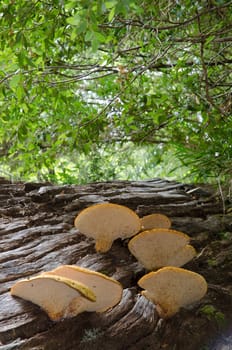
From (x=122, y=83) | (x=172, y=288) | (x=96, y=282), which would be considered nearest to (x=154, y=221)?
(x=172, y=288)

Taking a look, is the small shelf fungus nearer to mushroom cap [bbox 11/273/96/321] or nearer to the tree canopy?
mushroom cap [bbox 11/273/96/321]

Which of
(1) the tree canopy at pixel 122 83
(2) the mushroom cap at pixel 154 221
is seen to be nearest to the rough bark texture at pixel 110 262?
(2) the mushroom cap at pixel 154 221

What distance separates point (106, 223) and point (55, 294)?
1.65ft

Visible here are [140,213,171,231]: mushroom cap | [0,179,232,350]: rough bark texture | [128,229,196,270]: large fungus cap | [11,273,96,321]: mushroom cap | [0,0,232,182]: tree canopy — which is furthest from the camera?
[0,0,232,182]: tree canopy

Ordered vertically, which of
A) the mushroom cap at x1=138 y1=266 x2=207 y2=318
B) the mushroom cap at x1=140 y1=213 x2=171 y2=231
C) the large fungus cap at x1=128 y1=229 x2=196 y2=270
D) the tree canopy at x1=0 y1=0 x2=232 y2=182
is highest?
the tree canopy at x1=0 y1=0 x2=232 y2=182

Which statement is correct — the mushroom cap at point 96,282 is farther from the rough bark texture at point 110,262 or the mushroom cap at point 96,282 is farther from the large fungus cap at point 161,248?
the large fungus cap at point 161,248

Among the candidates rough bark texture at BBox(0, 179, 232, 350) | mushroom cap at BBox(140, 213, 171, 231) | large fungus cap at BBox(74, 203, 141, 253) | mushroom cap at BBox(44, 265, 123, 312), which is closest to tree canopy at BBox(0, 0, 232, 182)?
rough bark texture at BBox(0, 179, 232, 350)

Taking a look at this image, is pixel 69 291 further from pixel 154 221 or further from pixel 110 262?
pixel 154 221

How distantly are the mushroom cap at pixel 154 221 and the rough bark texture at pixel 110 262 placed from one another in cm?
17

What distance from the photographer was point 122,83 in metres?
3.25

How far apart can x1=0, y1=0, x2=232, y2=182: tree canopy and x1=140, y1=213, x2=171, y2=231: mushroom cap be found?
773 millimetres

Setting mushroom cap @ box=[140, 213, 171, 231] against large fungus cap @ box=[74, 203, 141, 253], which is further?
mushroom cap @ box=[140, 213, 171, 231]

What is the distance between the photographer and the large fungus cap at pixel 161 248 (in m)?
1.71

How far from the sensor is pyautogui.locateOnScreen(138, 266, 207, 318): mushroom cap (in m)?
1.49
